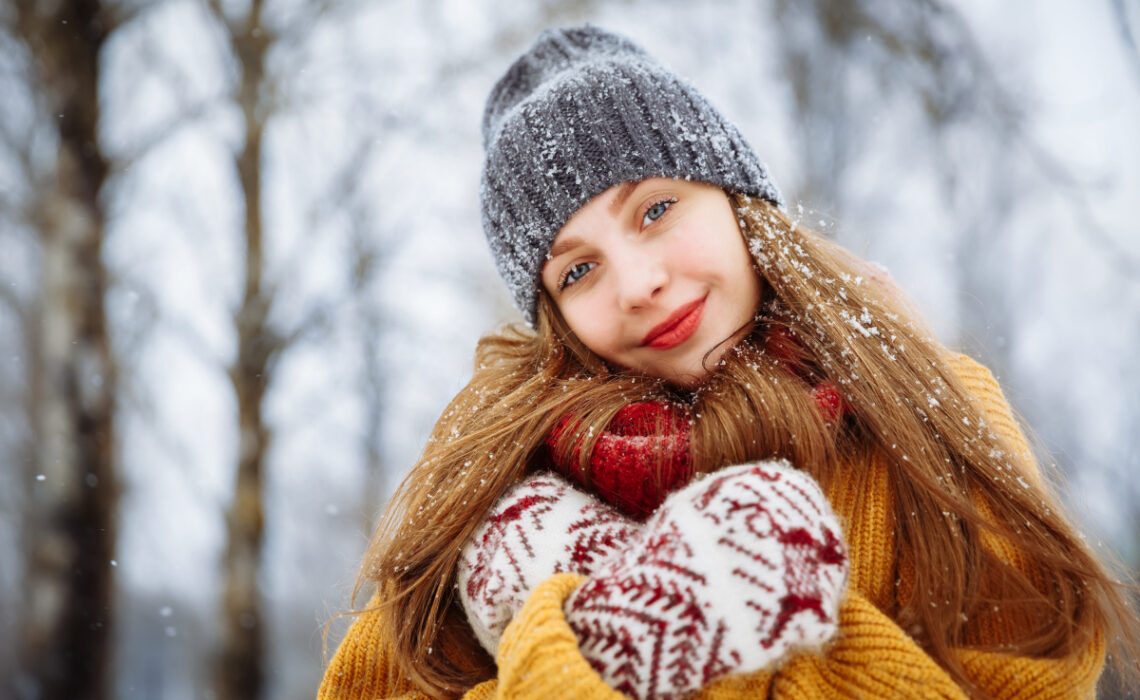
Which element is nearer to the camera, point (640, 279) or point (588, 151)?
point (640, 279)

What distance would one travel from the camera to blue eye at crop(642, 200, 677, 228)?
1471 mm

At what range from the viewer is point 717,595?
922 mm

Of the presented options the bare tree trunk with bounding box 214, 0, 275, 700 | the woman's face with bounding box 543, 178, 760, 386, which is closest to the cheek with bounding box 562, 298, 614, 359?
the woman's face with bounding box 543, 178, 760, 386

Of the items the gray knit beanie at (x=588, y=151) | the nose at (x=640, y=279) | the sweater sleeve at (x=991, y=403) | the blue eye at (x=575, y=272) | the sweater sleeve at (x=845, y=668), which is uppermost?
the gray knit beanie at (x=588, y=151)

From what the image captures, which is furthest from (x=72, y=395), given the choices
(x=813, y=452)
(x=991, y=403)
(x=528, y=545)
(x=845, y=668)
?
(x=991, y=403)

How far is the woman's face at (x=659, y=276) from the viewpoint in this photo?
1414 mm

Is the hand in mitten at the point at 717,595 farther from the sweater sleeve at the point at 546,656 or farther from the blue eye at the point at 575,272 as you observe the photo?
the blue eye at the point at 575,272

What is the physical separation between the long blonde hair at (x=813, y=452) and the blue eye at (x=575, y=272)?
150 millimetres

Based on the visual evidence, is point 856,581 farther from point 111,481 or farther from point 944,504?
point 111,481

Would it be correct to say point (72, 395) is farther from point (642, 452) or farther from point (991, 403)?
point (991, 403)

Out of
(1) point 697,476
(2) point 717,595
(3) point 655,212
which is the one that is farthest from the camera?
(3) point 655,212

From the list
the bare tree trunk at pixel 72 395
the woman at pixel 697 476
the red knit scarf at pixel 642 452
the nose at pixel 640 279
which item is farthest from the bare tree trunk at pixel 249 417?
the nose at pixel 640 279

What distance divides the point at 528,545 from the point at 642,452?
27cm

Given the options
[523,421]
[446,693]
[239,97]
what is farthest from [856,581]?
[239,97]
